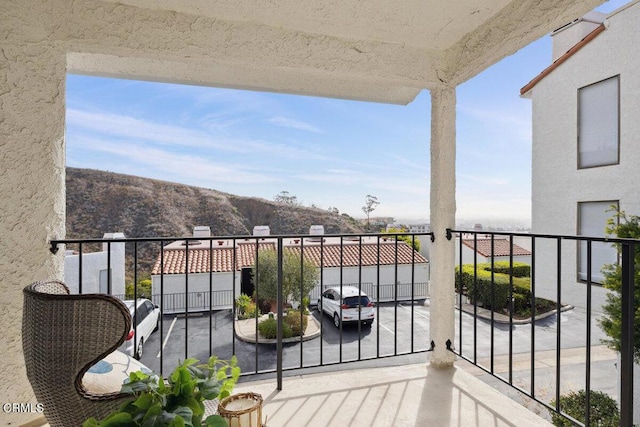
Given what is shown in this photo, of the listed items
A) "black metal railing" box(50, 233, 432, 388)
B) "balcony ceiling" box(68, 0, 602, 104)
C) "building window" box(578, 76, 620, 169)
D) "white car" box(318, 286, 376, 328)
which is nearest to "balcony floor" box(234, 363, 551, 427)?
"balcony ceiling" box(68, 0, 602, 104)

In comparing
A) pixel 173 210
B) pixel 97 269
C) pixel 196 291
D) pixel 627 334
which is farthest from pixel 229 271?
pixel 627 334

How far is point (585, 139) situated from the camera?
A: 20.5ft

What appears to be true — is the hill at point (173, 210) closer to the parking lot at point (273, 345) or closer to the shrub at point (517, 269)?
the parking lot at point (273, 345)

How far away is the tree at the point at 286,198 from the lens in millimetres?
16312

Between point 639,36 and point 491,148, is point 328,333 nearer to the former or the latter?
point 639,36

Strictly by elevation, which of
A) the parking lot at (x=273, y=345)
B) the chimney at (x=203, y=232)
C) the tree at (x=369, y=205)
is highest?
the tree at (x=369, y=205)

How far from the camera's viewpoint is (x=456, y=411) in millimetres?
1622

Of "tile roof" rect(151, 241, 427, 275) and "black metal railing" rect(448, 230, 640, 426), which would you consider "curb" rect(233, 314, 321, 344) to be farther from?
"black metal railing" rect(448, 230, 640, 426)

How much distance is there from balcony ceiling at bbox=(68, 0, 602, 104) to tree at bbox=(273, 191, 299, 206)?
14.1 meters

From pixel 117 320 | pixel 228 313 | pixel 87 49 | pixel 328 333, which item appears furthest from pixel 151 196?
pixel 117 320

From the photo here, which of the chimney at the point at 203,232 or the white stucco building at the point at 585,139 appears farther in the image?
the white stucco building at the point at 585,139

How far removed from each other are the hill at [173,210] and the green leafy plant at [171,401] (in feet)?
39.8

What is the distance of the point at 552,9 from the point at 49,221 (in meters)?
2.58

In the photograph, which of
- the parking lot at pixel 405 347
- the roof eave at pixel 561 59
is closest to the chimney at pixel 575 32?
the roof eave at pixel 561 59
